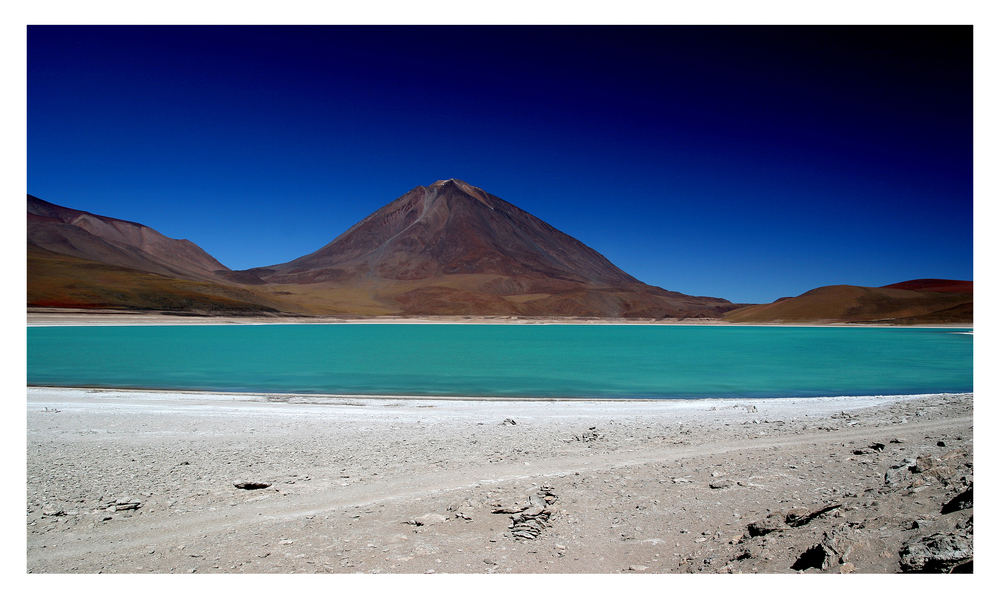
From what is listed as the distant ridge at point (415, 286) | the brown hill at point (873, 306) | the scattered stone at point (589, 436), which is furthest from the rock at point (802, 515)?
the brown hill at point (873, 306)

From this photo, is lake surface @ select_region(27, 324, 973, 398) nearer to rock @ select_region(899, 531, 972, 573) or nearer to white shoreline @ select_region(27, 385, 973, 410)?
white shoreline @ select_region(27, 385, 973, 410)

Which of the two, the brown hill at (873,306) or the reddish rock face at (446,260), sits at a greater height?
the reddish rock face at (446,260)

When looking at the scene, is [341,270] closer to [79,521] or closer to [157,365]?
[157,365]

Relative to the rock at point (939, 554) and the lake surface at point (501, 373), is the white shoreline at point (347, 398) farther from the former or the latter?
the rock at point (939, 554)

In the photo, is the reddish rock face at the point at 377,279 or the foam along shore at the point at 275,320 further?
the reddish rock face at the point at 377,279

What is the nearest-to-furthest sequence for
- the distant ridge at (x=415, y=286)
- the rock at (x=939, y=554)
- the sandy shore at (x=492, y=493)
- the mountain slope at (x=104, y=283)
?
the rock at (x=939, y=554), the sandy shore at (x=492, y=493), the mountain slope at (x=104, y=283), the distant ridge at (x=415, y=286)

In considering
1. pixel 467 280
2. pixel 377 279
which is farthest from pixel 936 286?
pixel 377 279

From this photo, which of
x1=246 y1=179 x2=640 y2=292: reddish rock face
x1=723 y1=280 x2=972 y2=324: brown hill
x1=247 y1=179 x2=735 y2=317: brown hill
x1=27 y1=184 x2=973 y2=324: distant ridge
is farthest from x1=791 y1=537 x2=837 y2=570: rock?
x1=246 y1=179 x2=640 y2=292: reddish rock face

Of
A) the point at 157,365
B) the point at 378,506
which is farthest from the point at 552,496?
the point at 157,365

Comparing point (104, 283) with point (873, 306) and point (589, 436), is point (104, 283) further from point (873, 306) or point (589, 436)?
point (873, 306)
